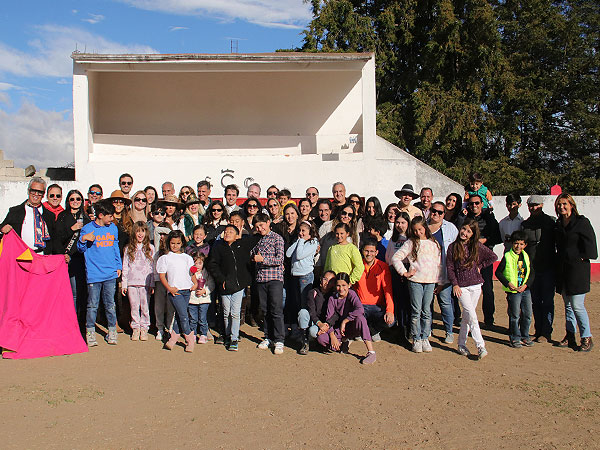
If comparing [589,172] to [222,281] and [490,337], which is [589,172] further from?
[222,281]

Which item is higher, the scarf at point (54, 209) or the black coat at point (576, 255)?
the scarf at point (54, 209)

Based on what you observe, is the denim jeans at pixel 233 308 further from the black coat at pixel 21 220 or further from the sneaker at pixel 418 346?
the black coat at pixel 21 220

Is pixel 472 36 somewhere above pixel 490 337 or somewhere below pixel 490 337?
above

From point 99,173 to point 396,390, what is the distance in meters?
8.64

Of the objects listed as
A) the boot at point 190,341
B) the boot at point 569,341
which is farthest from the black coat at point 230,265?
the boot at point 569,341

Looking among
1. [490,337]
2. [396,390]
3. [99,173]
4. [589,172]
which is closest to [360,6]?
[589,172]

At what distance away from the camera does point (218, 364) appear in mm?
5809

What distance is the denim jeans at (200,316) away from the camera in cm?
658

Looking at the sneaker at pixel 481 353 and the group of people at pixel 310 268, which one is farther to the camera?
the group of people at pixel 310 268

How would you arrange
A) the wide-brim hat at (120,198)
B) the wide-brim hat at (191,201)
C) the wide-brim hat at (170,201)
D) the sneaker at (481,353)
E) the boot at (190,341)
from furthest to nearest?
1. the wide-brim hat at (191,201)
2. the wide-brim hat at (170,201)
3. the wide-brim hat at (120,198)
4. the boot at (190,341)
5. the sneaker at (481,353)

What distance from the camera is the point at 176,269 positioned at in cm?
645

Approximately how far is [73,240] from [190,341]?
1897 millimetres

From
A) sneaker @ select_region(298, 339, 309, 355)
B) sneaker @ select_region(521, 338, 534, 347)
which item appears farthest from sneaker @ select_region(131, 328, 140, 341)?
sneaker @ select_region(521, 338, 534, 347)

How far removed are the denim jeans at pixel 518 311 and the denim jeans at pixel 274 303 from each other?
8.81ft
